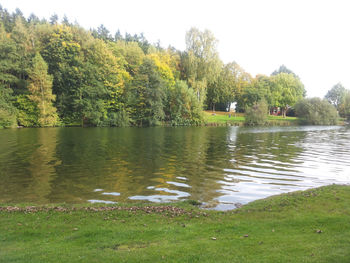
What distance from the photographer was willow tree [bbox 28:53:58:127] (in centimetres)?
5956

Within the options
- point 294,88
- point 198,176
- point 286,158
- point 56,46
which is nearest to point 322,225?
point 198,176

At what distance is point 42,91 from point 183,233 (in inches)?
2469

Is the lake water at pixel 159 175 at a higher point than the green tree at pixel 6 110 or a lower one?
lower

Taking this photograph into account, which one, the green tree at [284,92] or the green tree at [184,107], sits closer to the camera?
the green tree at [184,107]

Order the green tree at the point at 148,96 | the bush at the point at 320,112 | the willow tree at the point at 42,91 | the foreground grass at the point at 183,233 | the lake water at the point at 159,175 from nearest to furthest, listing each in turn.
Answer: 1. the foreground grass at the point at 183,233
2. the lake water at the point at 159,175
3. the willow tree at the point at 42,91
4. the green tree at the point at 148,96
5. the bush at the point at 320,112

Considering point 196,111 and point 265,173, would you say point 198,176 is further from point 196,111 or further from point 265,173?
point 196,111

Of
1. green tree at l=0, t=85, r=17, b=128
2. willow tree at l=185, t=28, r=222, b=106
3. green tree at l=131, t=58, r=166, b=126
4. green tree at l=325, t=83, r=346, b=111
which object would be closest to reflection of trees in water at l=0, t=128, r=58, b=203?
green tree at l=0, t=85, r=17, b=128

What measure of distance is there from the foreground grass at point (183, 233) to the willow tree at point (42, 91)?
2245 inches

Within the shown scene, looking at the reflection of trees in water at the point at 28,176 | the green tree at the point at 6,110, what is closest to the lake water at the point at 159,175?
the reflection of trees in water at the point at 28,176

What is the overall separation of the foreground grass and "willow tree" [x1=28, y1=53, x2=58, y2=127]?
57019 mm

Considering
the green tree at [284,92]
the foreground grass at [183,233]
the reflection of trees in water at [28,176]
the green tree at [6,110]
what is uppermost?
the green tree at [284,92]

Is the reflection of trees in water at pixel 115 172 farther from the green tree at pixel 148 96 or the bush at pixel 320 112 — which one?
the bush at pixel 320 112

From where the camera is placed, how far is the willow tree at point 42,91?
5956 centimetres

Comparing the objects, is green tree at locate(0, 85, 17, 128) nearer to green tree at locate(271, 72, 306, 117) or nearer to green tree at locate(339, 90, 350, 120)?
green tree at locate(271, 72, 306, 117)
